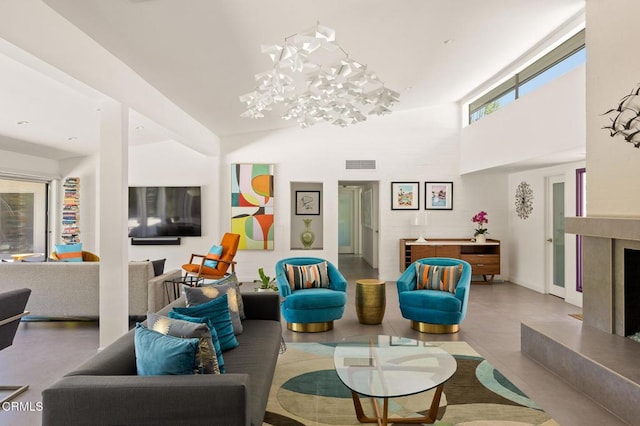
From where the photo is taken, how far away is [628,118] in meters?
3.45

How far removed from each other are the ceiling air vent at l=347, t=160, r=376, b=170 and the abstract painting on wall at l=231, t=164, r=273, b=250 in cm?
153

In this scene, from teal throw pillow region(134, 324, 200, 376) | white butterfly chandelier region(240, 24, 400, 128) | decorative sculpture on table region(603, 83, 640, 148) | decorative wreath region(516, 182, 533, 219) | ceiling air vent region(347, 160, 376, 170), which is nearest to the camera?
teal throw pillow region(134, 324, 200, 376)

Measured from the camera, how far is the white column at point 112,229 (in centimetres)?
399

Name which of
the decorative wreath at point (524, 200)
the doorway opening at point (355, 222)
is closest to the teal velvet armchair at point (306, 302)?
the decorative wreath at point (524, 200)

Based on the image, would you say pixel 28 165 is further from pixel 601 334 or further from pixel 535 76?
pixel 601 334

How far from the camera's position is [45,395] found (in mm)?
1706

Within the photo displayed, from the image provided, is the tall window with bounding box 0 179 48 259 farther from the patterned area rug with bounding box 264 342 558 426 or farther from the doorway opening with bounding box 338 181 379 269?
the doorway opening with bounding box 338 181 379 269

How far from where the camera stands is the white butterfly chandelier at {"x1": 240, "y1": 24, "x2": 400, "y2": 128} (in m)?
Result: 2.72

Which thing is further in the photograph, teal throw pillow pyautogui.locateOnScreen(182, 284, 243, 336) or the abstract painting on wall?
the abstract painting on wall

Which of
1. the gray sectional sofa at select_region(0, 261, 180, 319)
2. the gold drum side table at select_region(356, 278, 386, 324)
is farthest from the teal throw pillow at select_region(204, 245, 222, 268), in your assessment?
the gold drum side table at select_region(356, 278, 386, 324)

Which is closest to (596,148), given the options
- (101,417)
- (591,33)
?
(591,33)

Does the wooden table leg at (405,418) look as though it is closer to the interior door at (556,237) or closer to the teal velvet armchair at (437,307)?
the teal velvet armchair at (437,307)

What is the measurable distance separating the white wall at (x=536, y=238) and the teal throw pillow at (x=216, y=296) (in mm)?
5024

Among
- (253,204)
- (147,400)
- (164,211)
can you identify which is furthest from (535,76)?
(164,211)
